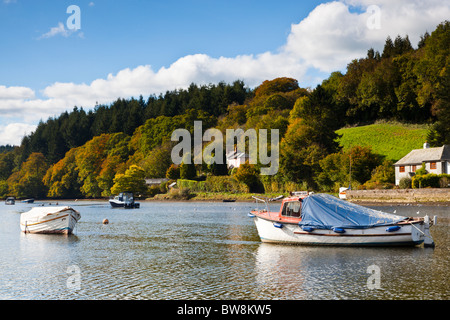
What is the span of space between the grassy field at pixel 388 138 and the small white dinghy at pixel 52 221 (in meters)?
64.5

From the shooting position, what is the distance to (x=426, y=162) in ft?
241

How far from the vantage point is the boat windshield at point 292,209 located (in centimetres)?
2847

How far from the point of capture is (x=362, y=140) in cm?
9862

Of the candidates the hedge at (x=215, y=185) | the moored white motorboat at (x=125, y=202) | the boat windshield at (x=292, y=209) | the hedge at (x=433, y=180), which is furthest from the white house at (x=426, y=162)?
the boat windshield at (x=292, y=209)

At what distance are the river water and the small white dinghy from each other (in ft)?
16.4

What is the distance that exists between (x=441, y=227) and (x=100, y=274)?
26.9 metres

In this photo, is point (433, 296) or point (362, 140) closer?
point (433, 296)

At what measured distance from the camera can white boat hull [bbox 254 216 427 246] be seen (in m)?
25.7

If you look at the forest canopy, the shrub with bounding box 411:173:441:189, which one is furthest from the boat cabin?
the forest canopy

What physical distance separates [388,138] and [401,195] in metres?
31.3

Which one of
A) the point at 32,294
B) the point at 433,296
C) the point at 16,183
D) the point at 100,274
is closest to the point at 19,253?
the point at 100,274

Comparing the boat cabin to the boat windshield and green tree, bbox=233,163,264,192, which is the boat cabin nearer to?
the boat windshield

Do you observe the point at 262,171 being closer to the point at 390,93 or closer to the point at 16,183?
the point at 390,93

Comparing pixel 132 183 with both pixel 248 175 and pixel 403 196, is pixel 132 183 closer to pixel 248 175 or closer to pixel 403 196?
pixel 248 175
